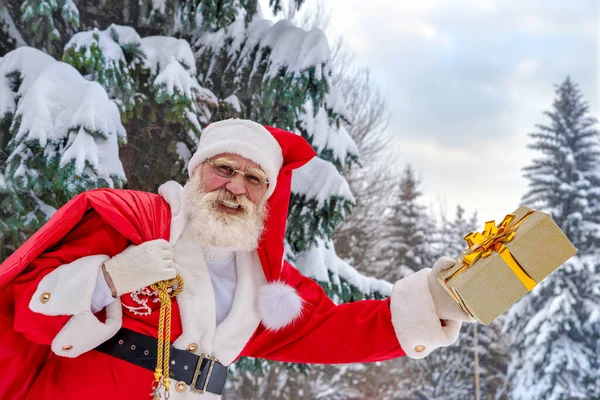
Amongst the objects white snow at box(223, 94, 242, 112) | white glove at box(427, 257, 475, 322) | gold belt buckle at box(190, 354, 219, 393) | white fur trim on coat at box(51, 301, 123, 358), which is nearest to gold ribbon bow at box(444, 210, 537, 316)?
white glove at box(427, 257, 475, 322)

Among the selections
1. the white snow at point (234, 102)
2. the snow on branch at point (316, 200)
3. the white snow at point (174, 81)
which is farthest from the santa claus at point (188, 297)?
the white snow at point (234, 102)

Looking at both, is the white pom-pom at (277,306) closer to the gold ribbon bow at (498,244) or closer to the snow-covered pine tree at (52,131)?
the gold ribbon bow at (498,244)

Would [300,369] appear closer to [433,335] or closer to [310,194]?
[310,194]

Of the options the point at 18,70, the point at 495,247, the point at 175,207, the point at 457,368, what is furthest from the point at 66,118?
the point at 457,368

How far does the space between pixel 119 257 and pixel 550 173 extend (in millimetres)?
16335

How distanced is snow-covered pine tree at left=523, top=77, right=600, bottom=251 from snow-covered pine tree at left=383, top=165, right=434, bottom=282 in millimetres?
3917

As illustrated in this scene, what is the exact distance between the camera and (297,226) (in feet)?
17.8

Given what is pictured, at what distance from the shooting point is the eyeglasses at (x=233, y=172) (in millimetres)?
2613

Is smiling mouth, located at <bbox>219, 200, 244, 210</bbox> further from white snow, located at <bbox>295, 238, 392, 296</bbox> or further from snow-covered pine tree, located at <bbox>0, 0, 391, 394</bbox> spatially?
white snow, located at <bbox>295, 238, 392, 296</bbox>

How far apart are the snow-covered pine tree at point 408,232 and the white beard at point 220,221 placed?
15.9 m

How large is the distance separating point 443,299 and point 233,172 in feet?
3.50

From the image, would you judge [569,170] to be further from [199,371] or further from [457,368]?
[199,371]

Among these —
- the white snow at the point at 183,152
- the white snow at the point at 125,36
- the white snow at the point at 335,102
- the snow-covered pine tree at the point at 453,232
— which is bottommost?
the snow-covered pine tree at the point at 453,232

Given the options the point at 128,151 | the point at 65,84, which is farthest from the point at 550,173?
the point at 65,84
